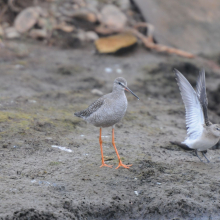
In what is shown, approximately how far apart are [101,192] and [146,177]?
76 cm

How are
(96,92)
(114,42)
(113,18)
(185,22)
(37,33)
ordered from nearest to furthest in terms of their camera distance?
(96,92) → (114,42) → (37,33) → (185,22) → (113,18)

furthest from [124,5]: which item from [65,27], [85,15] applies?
[65,27]

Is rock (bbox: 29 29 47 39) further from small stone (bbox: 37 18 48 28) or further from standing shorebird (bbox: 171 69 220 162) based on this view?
standing shorebird (bbox: 171 69 220 162)

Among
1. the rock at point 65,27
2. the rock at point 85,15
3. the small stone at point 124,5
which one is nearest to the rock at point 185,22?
the small stone at point 124,5

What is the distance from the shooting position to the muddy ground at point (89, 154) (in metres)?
4.34

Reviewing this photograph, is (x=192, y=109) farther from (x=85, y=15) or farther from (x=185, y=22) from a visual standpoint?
(x=85, y=15)

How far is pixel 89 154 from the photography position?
18.1 feet

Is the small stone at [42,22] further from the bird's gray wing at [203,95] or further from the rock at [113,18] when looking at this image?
the bird's gray wing at [203,95]

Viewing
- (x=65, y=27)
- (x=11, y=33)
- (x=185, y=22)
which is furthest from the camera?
(x=185, y=22)

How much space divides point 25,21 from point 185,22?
17.9ft

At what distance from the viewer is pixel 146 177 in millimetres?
4938

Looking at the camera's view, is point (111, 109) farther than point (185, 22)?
No

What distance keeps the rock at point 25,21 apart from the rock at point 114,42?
2280mm

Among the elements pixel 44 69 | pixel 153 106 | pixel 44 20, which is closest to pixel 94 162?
pixel 153 106
